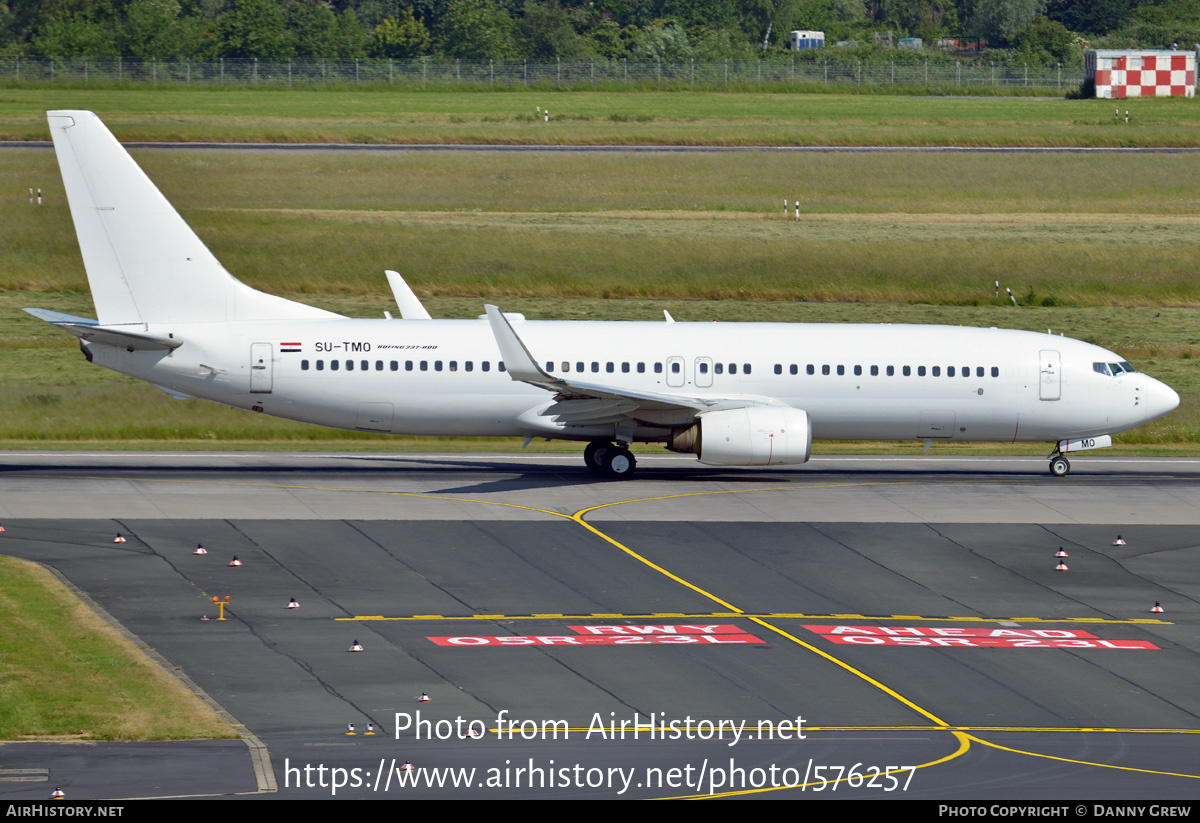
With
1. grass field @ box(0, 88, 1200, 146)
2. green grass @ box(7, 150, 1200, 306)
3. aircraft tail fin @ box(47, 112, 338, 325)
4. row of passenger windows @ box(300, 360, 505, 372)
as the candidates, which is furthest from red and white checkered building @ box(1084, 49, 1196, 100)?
aircraft tail fin @ box(47, 112, 338, 325)

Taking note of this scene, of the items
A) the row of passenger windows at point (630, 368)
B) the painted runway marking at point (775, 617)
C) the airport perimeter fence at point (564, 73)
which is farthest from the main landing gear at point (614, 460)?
the airport perimeter fence at point (564, 73)

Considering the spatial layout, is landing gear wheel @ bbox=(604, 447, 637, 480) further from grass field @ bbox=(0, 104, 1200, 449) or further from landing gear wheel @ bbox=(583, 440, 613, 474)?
grass field @ bbox=(0, 104, 1200, 449)

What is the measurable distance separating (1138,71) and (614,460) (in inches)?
4231

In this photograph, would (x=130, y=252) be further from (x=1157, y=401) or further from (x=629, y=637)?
(x=1157, y=401)

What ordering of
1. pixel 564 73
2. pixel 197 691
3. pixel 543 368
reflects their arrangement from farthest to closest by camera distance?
pixel 564 73
pixel 543 368
pixel 197 691

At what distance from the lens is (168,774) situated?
19312 millimetres

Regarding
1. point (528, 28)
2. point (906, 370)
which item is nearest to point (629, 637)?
point (906, 370)

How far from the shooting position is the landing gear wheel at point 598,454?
41.7 m

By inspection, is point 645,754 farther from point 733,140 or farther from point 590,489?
point 733,140

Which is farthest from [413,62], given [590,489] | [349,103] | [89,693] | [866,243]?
[89,693]

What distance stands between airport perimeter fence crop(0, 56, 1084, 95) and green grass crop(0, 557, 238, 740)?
10821 centimetres

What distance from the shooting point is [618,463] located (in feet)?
136

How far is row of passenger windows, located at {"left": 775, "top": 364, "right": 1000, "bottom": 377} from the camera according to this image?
41.3m

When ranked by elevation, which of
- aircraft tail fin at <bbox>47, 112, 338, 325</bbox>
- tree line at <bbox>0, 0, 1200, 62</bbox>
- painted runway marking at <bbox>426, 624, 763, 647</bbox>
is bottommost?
painted runway marking at <bbox>426, 624, 763, 647</bbox>
